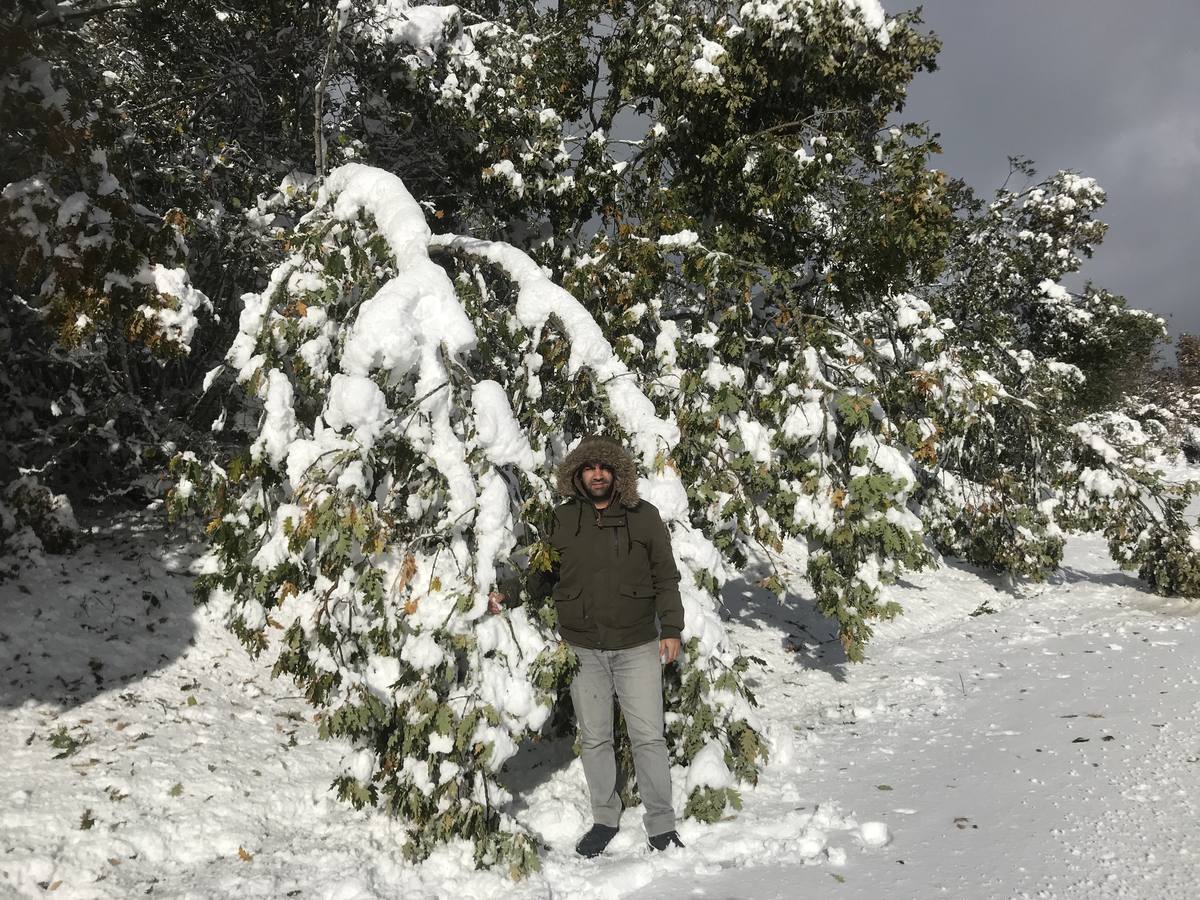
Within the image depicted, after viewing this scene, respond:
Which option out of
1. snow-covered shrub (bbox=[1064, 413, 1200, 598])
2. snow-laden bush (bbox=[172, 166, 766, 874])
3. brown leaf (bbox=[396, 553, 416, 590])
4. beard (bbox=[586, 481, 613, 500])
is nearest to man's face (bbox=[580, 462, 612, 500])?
beard (bbox=[586, 481, 613, 500])

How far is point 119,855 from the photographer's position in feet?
10.1

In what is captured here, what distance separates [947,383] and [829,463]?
249cm

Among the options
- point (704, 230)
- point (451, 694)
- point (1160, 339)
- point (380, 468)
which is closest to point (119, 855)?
point (451, 694)

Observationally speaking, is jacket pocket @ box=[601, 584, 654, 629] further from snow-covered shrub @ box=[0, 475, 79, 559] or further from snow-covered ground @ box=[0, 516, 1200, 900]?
snow-covered shrub @ box=[0, 475, 79, 559]

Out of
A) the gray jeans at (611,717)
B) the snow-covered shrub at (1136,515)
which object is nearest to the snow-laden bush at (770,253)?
the snow-covered shrub at (1136,515)

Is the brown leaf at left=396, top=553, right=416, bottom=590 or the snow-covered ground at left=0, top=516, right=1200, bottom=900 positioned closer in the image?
the snow-covered ground at left=0, top=516, right=1200, bottom=900

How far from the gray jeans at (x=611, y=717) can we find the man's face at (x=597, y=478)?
0.72 meters

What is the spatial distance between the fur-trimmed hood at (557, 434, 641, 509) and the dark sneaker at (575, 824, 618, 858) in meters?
1.45

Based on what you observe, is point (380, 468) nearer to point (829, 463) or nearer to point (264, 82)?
point (829, 463)

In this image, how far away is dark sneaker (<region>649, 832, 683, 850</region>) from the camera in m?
3.02

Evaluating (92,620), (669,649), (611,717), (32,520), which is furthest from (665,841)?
(32,520)

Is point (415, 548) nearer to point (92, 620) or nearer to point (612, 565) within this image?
point (612, 565)

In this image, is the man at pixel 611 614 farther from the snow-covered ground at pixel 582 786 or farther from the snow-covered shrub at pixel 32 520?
the snow-covered shrub at pixel 32 520

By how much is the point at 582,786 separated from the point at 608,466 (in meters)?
1.85
